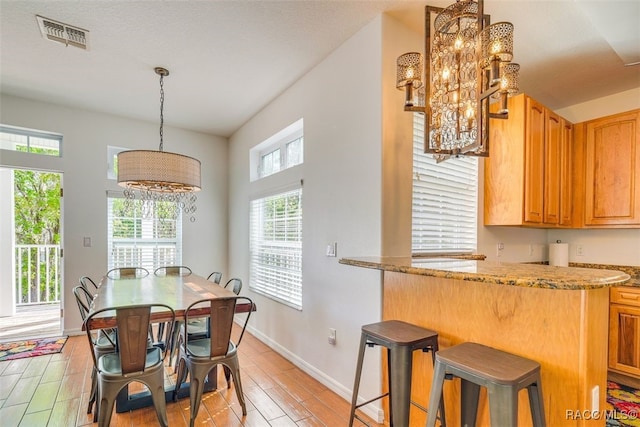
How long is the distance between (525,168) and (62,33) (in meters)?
3.86

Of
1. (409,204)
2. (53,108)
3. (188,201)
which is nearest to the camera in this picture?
Result: (409,204)

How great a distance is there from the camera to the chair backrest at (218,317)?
2.00m

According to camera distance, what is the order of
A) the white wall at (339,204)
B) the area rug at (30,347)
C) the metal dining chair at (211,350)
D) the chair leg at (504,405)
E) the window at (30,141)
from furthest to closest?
1. the window at (30,141)
2. the area rug at (30,347)
3. the white wall at (339,204)
4. the metal dining chair at (211,350)
5. the chair leg at (504,405)

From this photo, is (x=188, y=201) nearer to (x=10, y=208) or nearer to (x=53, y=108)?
(x=53, y=108)

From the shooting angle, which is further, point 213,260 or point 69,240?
point 213,260

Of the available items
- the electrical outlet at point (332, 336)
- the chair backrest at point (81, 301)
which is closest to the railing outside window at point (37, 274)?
the chair backrest at point (81, 301)

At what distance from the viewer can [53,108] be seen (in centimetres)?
377

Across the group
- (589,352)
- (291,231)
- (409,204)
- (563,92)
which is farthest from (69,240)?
(563,92)

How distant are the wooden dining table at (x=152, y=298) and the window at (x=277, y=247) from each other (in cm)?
75

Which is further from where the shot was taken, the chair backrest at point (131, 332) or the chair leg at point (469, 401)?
the chair backrest at point (131, 332)

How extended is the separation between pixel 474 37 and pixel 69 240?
4.55m

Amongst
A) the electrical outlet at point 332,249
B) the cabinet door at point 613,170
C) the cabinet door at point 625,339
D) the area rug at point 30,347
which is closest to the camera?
the electrical outlet at point 332,249

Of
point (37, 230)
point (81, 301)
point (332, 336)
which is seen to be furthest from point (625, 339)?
point (37, 230)

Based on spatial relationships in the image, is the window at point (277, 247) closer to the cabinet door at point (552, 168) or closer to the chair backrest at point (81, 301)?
the chair backrest at point (81, 301)
